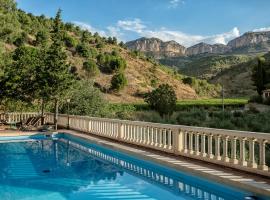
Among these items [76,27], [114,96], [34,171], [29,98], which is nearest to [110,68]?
[114,96]

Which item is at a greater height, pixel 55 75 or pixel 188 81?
pixel 188 81

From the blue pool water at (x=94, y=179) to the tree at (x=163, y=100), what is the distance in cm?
1144

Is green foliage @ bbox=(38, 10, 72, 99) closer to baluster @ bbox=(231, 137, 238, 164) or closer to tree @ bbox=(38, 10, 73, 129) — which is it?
tree @ bbox=(38, 10, 73, 129)

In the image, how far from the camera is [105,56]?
64.5 meters

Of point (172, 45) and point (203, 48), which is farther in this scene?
point (203, 48)

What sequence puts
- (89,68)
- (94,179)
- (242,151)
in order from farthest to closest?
(89,68), (94,179), (242,151)

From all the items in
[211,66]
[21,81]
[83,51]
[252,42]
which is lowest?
[21,81]

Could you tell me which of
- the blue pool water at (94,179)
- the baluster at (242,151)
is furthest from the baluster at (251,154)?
the blue pool water at (94,179)

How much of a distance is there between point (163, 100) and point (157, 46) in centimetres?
14315

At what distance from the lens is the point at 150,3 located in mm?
23859

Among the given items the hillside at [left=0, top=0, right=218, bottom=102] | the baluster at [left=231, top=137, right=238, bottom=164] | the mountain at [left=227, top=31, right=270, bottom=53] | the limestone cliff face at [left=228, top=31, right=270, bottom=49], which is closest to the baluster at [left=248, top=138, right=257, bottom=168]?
the baluster at [left=231, top=137, right=238, bottom=164]

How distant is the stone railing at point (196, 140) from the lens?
601 centimetres

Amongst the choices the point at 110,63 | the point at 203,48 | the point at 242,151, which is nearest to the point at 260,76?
the point at 110,63

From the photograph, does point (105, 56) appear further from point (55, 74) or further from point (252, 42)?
point (252, 42)
